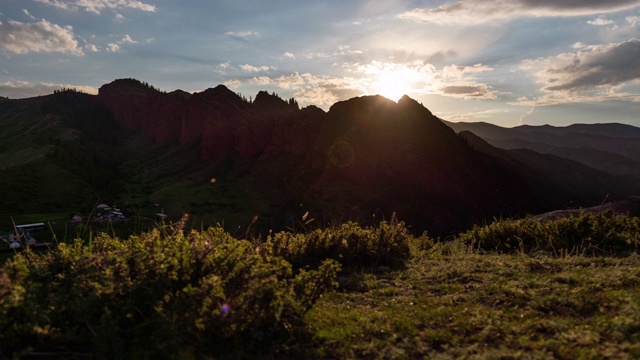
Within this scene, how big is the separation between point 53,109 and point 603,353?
157 metres

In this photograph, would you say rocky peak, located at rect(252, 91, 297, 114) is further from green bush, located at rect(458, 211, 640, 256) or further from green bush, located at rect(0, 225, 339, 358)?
green bush, located at rect(0, 225, 339, 358)

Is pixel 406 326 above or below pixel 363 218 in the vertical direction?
above

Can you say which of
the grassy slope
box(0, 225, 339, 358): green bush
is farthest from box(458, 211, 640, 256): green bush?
box(0, 225, 339, 358): green bush

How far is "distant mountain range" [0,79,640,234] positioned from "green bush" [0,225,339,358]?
27.7 metres

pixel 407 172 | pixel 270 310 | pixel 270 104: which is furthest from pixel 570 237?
pixel 270 104

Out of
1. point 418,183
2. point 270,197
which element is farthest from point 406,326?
point 270,197

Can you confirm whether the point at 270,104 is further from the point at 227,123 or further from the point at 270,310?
the point at 270,310

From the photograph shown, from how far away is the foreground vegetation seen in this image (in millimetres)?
3406

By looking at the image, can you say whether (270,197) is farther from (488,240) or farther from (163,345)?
(163,345)

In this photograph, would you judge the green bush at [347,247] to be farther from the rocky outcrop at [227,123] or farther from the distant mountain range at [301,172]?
the rocky outcrop at [227,123]

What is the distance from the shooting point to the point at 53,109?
126m

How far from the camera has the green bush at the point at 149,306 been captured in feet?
11.1

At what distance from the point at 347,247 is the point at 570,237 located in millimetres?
5070

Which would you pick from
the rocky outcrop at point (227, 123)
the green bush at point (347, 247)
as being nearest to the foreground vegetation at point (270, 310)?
the green bush at point (347, 247)
